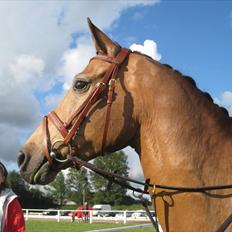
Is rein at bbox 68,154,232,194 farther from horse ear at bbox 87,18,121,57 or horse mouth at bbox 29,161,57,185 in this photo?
horse ear at bbox 87,18,121,57

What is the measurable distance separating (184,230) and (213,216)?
23 centimetres

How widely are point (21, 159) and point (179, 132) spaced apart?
4.27ft

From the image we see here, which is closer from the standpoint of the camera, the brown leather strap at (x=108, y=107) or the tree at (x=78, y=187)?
the brown leather strap at (x=108, y=107)

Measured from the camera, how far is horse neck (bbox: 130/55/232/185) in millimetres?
3225

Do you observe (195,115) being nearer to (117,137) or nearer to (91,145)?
(117,137)

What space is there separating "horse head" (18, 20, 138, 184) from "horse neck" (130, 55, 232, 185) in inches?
6.0

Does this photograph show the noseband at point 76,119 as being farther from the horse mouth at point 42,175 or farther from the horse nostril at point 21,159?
the horse nostril at point 21,159

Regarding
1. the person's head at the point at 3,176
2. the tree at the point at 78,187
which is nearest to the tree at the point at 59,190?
the tree at the point at 78,187

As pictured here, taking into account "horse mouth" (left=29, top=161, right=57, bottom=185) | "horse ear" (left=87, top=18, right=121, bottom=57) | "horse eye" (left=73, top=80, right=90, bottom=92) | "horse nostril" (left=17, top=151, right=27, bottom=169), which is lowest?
"horse mouth" (left=29, top=161, right=57, bottom=185)

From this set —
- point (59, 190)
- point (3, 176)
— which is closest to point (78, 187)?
point (59, 190)

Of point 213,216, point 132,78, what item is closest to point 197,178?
point 213,216

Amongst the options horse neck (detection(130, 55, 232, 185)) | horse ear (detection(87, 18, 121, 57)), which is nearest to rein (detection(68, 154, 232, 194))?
horse neck (detection(130, 55, 232, 185))

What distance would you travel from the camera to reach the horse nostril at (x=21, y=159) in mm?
3498

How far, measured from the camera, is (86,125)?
3469mm
